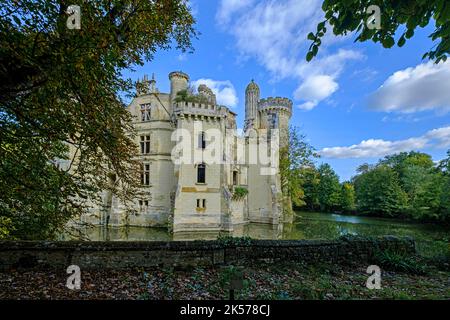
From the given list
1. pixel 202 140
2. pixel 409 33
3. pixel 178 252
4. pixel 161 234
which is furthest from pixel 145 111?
pixel 409 33

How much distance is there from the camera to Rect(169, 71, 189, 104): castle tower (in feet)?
76.7

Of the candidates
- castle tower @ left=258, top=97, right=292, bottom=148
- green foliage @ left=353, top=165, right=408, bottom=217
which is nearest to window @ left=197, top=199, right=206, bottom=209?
castle tower @ left=258, top=97, right=292, bottom=148

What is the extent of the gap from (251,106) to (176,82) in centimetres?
1160

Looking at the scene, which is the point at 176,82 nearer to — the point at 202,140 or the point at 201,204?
the point at 202,140

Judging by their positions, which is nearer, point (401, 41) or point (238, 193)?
point (401, 41)

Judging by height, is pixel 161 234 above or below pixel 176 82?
below

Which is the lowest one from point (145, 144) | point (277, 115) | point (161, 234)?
point (161, 234)

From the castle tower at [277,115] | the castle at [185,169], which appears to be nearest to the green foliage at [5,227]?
the castle at [185,169]

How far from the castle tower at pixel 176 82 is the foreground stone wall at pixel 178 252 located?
19.4 meters

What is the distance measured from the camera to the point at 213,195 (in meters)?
21.7

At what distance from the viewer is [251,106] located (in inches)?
1235

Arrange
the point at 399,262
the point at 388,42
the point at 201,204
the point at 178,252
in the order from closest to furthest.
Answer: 1. the point at 388,42
2. the point at 178,252
3. the point at 399,262
4. the point at 201,204

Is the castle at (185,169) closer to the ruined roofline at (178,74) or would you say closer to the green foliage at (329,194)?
the ruined roofline at (178,74)
